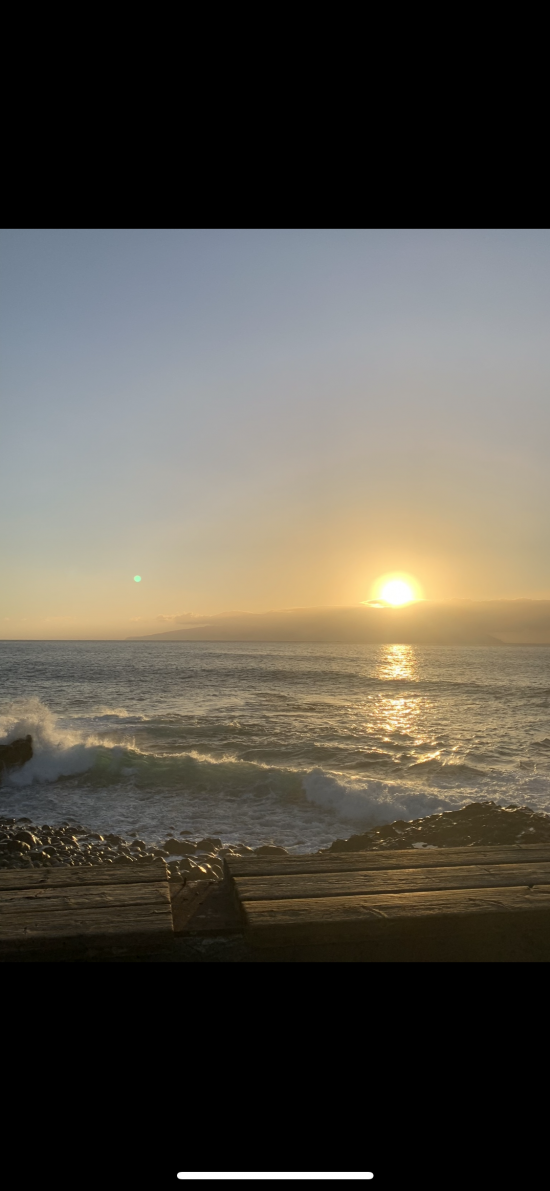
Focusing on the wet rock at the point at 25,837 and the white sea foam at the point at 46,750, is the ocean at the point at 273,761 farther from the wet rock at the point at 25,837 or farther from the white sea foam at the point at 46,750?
the wet rock at the point at 25,837

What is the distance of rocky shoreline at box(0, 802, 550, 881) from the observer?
7.07 metres

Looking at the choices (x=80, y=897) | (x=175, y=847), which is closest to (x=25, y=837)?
(x=175, y=847)

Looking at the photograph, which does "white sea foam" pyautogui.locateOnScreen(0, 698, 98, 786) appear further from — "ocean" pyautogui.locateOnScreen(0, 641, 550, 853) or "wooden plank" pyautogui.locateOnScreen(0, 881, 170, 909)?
"wooden plank" pyautogui.locateOnScreen(0, 881, 170, 909)

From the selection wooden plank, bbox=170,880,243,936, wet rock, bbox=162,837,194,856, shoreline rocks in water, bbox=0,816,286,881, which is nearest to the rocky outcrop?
shoreline rocks in water, bbox=0,816,286,881

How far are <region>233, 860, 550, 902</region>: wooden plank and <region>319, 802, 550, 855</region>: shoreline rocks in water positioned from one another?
16.7 feet

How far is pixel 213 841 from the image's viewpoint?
7.56 m

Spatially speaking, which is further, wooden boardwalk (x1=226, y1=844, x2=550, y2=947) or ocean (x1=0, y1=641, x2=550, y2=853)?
ocean (x1=0, y1=641, x2=550, y2=853)

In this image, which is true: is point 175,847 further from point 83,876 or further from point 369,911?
point 369,911

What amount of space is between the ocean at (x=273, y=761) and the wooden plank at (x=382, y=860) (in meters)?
5.13

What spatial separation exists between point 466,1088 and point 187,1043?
2.35 ft
